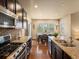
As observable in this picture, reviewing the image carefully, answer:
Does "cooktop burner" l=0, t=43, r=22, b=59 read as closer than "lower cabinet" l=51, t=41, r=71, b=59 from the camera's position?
Yes

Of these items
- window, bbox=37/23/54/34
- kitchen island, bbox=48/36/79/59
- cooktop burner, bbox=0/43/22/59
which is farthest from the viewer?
window, bbox=37/23/54/34

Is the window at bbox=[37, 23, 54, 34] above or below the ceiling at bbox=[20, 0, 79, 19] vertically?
below

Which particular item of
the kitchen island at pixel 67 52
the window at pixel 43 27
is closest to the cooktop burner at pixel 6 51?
the kitchen island at pixel 67 52

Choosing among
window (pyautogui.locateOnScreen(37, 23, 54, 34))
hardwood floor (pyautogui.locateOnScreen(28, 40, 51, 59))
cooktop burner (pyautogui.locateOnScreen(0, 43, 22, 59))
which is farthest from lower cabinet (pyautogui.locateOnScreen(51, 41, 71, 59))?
window (pyautogui.locateOnScreen(37, 23, 54, 34))

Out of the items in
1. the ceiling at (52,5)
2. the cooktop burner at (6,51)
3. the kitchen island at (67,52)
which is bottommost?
the kitchen island at (67,52)

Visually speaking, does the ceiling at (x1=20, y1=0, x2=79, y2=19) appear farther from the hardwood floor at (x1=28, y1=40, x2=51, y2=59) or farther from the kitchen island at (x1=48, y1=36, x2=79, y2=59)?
the kitchen island at (x1=48, y1=36, x2=79, y2=59)

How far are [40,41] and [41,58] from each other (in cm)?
673

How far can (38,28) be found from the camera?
1558 centimetres

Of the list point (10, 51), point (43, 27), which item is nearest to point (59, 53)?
point (10, 51)

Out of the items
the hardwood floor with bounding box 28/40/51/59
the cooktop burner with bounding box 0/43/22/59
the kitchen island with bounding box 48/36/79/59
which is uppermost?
the cooktop burner with bounding box 0/43/22/59

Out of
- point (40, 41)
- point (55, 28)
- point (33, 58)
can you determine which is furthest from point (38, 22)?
point (33, 58)

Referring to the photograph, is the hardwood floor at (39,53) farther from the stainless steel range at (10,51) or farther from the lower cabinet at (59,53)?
the stainless steel range at (10,51)

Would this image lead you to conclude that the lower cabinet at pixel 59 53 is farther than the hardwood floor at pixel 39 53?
No

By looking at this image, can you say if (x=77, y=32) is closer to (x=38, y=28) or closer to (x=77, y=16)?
(x=77, y=16)
